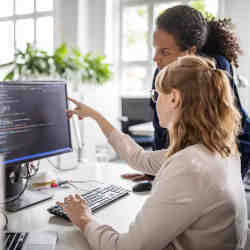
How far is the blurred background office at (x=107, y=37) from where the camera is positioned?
13.0 ft

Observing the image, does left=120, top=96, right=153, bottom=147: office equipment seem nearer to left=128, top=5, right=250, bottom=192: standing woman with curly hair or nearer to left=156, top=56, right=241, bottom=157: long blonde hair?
left=128, top=5, right=250, bottom=192: standing woman with curly hair

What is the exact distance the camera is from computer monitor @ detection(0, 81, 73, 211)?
1005mm

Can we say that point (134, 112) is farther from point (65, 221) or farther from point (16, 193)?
point (65, 221)

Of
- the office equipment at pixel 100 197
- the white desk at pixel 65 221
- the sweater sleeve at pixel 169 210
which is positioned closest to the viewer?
the sweater sleeve at pixel 169 210

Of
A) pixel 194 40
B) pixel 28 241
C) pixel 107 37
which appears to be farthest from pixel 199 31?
pixel 107 37

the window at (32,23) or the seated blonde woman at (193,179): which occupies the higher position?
the window at (32,23)

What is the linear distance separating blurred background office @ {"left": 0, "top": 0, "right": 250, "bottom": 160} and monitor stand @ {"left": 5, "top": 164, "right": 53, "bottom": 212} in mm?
2788

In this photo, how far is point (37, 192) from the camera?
117cm

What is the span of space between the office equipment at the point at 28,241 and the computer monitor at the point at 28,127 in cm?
24

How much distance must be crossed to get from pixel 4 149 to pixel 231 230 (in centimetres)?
72

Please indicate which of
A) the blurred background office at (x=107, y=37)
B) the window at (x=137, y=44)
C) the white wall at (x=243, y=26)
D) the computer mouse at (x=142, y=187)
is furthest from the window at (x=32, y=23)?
the computer mouse at (x=142, y=187)

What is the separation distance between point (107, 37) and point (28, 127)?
3837 millimetres

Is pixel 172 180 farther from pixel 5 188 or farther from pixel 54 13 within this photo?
pixel 54 13

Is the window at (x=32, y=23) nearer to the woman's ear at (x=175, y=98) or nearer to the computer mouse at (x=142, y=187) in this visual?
the computer mouse at (x=142, y=187)
